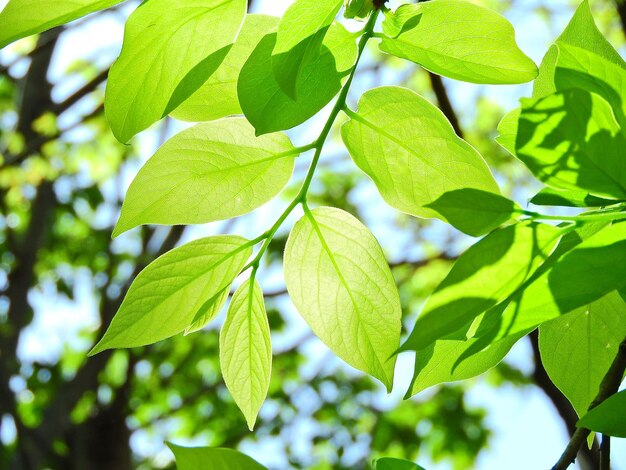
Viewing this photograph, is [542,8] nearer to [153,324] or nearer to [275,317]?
[275,317]

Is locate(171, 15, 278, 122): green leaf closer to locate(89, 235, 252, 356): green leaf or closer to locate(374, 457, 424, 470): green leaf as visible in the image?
locate(89, 235, 252, 356): green leaf

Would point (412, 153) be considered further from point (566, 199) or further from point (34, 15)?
point (34, 15)

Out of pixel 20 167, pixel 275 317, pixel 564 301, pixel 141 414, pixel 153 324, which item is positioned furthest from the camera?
pixel 141 414

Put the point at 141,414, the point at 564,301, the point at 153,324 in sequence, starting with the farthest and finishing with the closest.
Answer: the point at 141,414
the point at 153,324
the point at 564,301

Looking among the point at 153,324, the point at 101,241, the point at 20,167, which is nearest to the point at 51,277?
the point at 101,241

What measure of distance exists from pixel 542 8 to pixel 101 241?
256cm

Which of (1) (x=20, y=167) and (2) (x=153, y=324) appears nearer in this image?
(2) (x=153, y=324)

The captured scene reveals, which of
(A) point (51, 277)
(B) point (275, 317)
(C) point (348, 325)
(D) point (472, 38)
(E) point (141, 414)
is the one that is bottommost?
(E) point (141, 414)

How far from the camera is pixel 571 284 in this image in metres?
0.23

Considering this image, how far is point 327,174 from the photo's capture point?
385 centimetres

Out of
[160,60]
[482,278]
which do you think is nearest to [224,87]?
[160,60]

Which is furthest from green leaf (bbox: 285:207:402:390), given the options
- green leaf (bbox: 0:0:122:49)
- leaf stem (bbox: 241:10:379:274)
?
green leaf (bbox: 0:0:122:49)

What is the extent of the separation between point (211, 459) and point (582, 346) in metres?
0.18

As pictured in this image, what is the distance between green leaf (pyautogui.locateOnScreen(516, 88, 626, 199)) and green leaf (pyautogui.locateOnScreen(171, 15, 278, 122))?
0.13 metres
